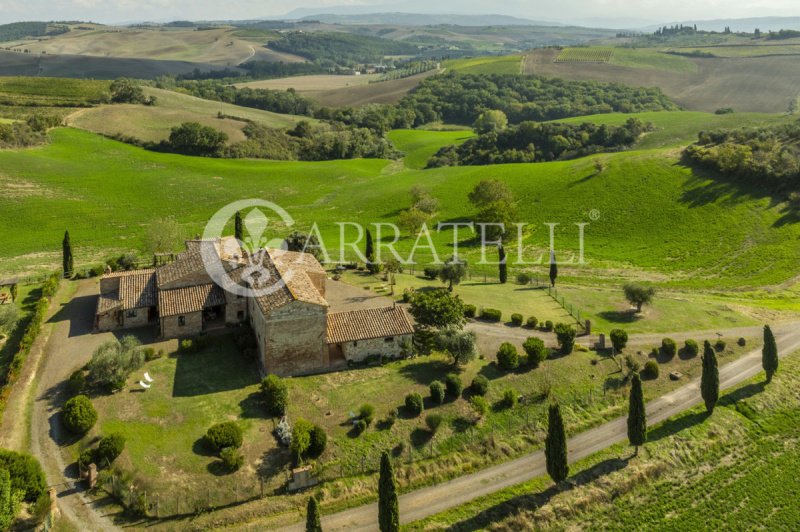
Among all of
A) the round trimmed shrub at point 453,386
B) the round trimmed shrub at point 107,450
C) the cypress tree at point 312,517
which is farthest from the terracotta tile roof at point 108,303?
the cypress tree at point 312,517

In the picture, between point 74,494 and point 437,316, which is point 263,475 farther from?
point 437,316

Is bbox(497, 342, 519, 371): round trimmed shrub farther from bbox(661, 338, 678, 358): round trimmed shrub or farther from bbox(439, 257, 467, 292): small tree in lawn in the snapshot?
bbox(439, 257, 467, 292): small tree in lawn

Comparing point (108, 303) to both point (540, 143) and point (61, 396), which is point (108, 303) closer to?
point (61, 396)

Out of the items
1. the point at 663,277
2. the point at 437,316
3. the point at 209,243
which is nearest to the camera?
the point at 437,316

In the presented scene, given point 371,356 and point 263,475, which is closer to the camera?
point 263,475

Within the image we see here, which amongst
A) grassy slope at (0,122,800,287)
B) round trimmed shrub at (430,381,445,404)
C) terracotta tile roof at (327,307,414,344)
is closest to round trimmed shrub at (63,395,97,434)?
terracotta tile roof at (327,307,414,344)

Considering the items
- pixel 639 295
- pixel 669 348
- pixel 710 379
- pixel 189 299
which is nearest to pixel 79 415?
pixel 189 299

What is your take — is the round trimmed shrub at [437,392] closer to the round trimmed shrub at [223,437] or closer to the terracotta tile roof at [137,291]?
the round trimmed shrub at [223,437]

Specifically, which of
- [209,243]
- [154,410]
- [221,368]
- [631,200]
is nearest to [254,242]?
[209,243]

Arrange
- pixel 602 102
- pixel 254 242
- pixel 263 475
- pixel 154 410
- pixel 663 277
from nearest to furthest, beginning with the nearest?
1. pixel 263 475
2. pixel 154 410
3. pixel 663 277
4. pixel 254 242
5. pixel 602 102
